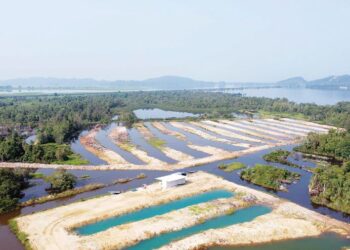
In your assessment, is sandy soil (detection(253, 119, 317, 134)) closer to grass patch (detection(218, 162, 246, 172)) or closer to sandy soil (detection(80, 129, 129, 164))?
grass patch (detection(218, 162, 246, 172))

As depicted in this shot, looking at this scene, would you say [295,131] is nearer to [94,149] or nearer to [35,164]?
[94,149]

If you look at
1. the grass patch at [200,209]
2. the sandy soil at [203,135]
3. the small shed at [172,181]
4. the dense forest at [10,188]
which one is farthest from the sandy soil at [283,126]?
the dense forest at [10,188]

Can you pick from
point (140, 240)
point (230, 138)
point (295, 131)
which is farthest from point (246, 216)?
point (295, 131)

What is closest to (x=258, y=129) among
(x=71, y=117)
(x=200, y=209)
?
(x=71, y=117)

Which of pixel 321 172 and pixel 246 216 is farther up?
pixel 321 172

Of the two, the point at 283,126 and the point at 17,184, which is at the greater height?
the point at 283,126

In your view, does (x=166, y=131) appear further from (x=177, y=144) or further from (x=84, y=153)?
(x=84, y=153)

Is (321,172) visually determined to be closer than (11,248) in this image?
No
